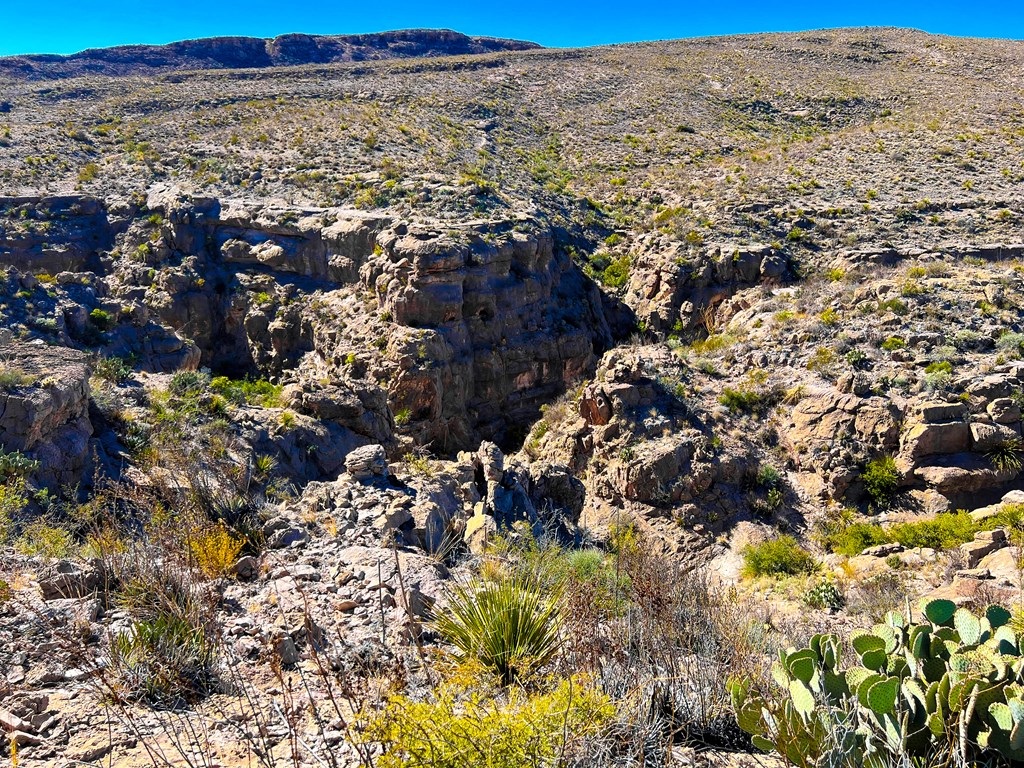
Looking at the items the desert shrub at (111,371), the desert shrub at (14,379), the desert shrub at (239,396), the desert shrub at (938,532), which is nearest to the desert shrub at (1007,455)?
the desert shrub at (938,532)

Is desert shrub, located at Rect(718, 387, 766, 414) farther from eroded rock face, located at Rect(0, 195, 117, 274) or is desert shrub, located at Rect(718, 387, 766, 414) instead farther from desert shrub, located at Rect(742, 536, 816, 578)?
eroded rock face, located at Rect(0, 195, 117, 274)

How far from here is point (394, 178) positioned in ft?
72.7

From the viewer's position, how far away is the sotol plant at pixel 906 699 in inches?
113

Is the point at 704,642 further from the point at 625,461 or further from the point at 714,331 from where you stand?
the point at 714,331

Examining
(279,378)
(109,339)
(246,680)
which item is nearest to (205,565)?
(246,680)

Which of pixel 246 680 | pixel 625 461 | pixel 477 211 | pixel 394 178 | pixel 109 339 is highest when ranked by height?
pixel 394 178

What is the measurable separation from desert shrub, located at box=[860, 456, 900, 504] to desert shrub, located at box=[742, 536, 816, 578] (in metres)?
1.96

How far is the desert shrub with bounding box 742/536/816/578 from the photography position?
10.0 m

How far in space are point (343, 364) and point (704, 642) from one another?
1387cm

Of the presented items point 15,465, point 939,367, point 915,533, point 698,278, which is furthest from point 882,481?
point 15,465

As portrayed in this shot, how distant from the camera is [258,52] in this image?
56219 millimetres

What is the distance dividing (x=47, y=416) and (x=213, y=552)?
4.58 metres

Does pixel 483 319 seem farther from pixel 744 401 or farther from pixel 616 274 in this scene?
pixel 744 401

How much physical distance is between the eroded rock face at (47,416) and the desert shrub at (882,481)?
506 inches
